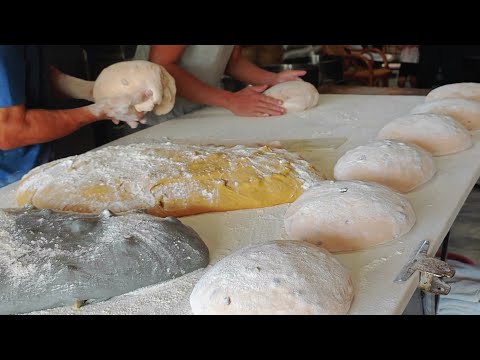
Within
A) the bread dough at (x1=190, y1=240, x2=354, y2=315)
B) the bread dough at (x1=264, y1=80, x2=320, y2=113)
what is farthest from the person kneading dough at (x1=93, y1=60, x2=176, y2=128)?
the bread dough at (x1=190, y1=240, x2=354, y2=315)

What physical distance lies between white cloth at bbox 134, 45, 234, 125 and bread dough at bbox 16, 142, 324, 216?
115 cm

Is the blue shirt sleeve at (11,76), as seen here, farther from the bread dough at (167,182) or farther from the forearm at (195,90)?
the forearm at (195,90)

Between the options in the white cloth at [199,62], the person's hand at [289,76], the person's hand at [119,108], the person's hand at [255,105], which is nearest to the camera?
the person's hand at [119,108]

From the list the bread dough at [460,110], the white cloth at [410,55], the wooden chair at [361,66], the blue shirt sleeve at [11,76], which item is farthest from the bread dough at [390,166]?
the white cloth at [410,55]

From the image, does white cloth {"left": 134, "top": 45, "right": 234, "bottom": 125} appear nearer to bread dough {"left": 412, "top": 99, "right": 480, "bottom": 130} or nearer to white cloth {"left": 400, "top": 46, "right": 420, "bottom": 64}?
bread dough {"left": 412, "top": 99, "right": 480, "bottom": 130}

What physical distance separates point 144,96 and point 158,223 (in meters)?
1.06

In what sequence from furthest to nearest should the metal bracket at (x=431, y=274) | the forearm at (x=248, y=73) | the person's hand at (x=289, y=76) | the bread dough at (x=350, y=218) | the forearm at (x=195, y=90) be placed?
the forearm at (x=248, y=73) < the person's hand at (x=289, y=76) < the forearm at (x=195, y=90) < the bread dough at (x=350, y=218) < the metal bracket at (x=431, y=274)

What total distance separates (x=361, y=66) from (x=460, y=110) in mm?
4406

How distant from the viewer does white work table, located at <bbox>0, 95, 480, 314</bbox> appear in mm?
1004

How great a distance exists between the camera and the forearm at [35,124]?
179cm

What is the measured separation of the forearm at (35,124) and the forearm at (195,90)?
28.4 inches

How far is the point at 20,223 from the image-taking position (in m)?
1.15
